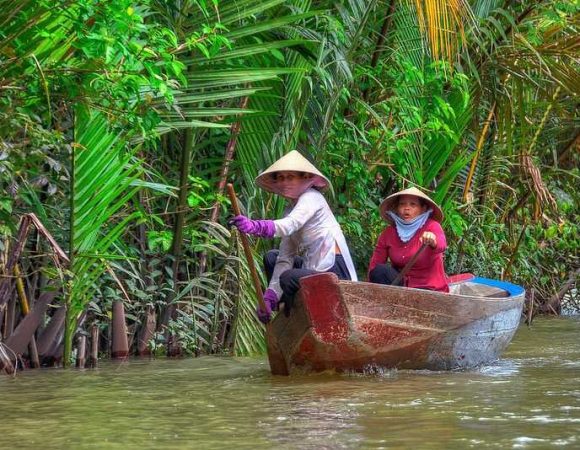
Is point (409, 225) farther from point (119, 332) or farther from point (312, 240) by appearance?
point (119, 332)

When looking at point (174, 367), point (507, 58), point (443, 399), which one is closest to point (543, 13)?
point (507, 58)

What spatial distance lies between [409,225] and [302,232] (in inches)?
36.5

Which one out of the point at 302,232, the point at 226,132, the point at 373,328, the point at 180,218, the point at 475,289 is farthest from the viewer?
the point at 475,289

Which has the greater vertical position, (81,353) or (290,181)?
(290,181)

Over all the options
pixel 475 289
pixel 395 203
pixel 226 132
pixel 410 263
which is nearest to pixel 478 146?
pixel 475 289

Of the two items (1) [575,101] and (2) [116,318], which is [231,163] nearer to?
(2) [116,318]

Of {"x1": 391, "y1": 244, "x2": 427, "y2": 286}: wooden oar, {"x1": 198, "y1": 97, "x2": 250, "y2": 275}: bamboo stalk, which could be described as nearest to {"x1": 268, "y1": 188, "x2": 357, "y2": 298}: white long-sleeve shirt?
{"x1": 391, "y1": 244, "x2": 427, "y2": 286}: wooden oar

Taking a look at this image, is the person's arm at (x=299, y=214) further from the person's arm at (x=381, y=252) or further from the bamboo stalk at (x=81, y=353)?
the bamboo stalk at (x=81, y=353)

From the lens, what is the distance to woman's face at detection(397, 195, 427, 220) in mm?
7867

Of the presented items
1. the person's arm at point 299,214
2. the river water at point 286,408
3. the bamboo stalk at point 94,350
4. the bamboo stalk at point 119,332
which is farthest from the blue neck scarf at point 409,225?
the bamboo stalk at point 94,350

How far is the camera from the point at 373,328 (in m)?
6.89

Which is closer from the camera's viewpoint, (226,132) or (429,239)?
(429,239)

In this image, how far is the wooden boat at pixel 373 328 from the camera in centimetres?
676

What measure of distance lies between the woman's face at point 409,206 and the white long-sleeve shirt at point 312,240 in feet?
2.26
